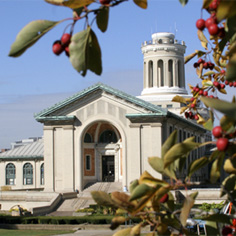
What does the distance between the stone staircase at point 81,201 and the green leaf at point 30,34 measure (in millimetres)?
40551

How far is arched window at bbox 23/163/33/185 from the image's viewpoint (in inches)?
2660

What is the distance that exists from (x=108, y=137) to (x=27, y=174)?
14894 millimetres

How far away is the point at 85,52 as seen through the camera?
3.90 meters

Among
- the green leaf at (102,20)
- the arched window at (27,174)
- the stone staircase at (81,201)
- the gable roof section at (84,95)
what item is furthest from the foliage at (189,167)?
the arched window at (27,174)

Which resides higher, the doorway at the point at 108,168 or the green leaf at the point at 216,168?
the doorway at the point at 108,168

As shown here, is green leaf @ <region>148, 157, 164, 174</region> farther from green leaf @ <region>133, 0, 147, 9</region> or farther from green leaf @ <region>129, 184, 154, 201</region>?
green leaf @ <region>133, 0, 147, 9</region>

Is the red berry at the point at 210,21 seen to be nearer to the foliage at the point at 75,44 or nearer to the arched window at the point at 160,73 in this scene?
the foliage at the point at 75,44

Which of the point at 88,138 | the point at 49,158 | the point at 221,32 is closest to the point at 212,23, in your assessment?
the point at 221,32

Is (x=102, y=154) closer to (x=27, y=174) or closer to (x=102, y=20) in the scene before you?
(x=27, y=174)

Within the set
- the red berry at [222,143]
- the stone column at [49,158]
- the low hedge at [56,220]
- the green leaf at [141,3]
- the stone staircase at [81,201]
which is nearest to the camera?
the red berry at [222,143]

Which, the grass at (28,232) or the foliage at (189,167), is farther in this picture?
the grass at (28,232)

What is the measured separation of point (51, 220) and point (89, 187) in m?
18.0

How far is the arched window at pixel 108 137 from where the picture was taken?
5766 centimetres

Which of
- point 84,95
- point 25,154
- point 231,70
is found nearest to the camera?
point 231,70
